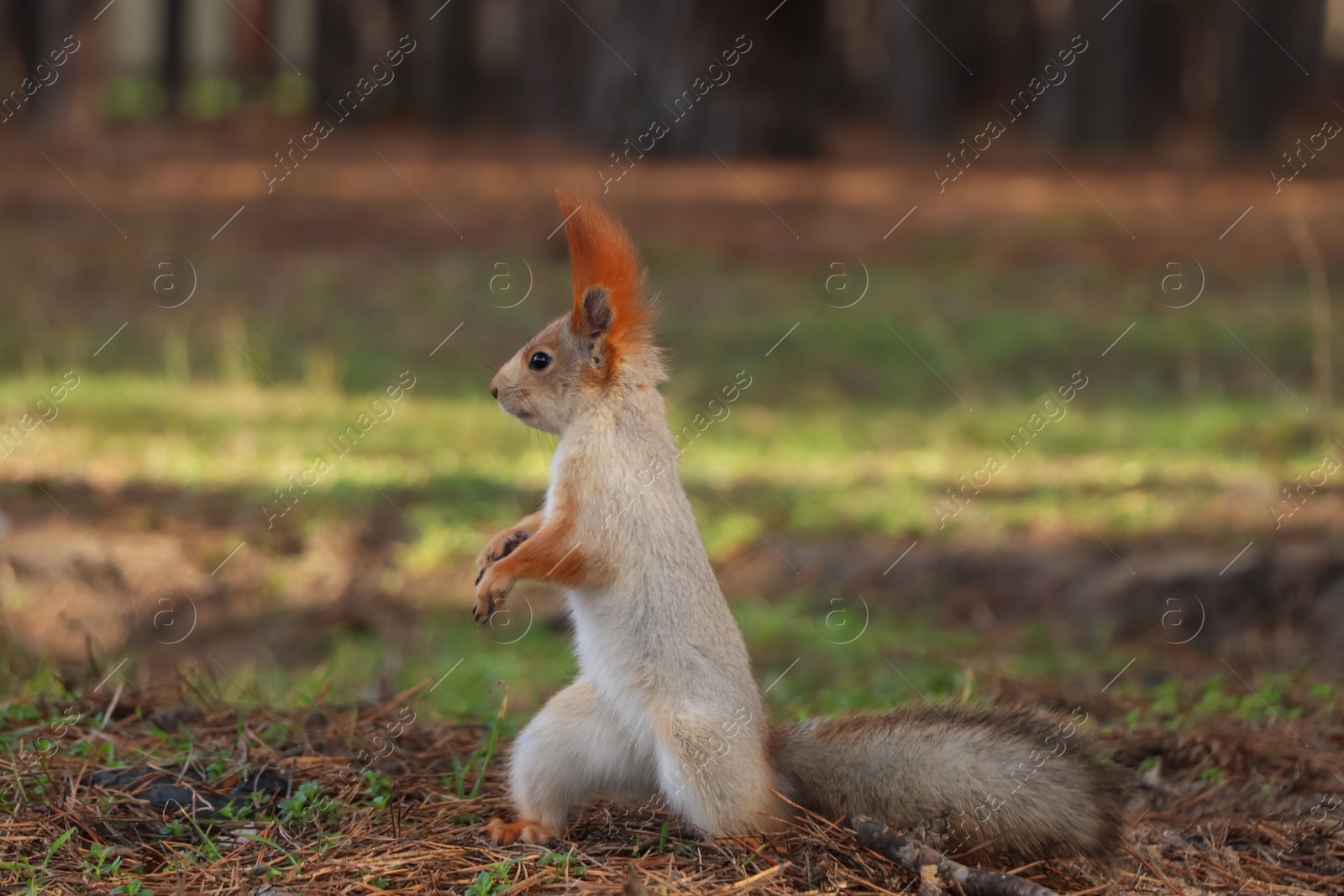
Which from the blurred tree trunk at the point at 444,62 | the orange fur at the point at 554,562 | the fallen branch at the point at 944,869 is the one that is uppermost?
the blurred tree trunk at the point at 444,62

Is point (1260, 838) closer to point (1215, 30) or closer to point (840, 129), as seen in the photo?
point (840, 129)

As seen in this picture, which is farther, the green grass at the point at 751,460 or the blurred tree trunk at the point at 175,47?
the blurred tree trunk at the point at 175,47

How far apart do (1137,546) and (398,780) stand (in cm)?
429

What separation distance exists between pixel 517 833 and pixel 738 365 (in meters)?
7.87

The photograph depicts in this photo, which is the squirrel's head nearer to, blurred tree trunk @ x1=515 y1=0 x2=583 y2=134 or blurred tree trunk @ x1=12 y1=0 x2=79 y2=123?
blurred tree trunk @ x1=12 y1=0 x2=79 y2=123

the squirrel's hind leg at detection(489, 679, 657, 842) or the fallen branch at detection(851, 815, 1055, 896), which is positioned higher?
the squirrel's hind leg at detection(489, 679, 657, 842)

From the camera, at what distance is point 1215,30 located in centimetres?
2720

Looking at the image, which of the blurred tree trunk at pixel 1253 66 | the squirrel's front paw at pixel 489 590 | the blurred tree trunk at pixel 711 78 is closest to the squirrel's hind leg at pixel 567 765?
the squirrel's front paw at pixel 489 590

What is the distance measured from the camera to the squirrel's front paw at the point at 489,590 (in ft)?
10.7

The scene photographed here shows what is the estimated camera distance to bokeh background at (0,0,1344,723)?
636cm

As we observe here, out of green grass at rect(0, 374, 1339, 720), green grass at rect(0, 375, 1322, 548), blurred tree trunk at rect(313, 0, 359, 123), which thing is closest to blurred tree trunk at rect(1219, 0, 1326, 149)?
green grass at rect(0, 374, 1339, 720)

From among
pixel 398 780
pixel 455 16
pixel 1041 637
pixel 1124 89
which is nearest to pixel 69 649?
pixel 398 780

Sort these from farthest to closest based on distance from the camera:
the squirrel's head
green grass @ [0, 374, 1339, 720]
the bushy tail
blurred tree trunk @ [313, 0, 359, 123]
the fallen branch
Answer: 1. blurred tree trunk @ [313, 0, 359, 123]
2. green grass @ [0, 374, 1339, 720]
3. the squirrel's head
4. the bushy tail
5. the fallen branch

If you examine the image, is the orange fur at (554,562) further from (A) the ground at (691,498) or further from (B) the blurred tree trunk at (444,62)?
(B) the blurred tree trunk at (444,62)
